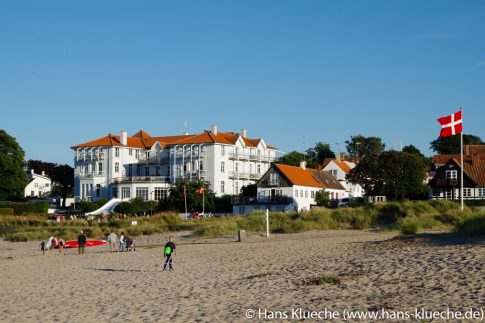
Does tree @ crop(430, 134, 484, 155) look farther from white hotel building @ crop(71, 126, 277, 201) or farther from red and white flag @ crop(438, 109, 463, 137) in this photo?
red and white flag @ crop(438, 109, 463, 137)

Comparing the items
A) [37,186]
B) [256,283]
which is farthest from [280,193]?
[37,186]

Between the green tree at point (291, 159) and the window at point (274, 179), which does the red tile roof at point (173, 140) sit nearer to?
the green tree at point (291, 159)

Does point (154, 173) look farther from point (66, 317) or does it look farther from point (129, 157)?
point (66, 317)

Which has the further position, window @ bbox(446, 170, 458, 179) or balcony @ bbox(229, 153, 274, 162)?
balcony @ bbox(229, 153, 274, 162)

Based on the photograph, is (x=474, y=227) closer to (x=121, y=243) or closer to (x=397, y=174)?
(x=121, y=243)

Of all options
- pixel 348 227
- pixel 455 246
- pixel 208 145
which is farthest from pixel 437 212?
pixel 208 145

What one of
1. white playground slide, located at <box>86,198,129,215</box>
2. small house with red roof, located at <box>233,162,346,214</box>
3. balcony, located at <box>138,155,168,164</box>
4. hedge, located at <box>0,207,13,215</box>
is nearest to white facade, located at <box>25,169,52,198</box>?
balcony, located at <box>138,155,168,164</box>

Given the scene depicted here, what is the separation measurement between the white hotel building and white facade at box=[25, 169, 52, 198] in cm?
3868

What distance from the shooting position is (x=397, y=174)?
216 feet

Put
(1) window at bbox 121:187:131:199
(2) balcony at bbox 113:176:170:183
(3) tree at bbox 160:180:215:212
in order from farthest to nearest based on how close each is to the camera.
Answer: (1) window at bbox 121:187:131:199 → (2) balcony at bbox 113:176:170:183 → (3) tree at bbox 160:180:215:212

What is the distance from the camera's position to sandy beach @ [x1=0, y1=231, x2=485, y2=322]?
14.4 m

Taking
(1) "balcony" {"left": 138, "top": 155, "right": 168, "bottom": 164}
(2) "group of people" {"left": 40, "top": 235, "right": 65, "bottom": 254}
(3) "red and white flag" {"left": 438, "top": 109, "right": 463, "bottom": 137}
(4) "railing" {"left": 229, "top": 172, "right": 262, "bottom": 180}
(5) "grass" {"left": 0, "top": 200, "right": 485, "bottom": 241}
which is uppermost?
(1) "balcony" {"left": 138, "top": 155, "right": 168, "bottom": 164}

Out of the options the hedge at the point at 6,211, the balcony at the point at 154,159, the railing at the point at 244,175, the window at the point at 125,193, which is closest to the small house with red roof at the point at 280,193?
the railing at the point at 244,175

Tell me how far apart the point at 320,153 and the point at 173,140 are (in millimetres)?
35910
